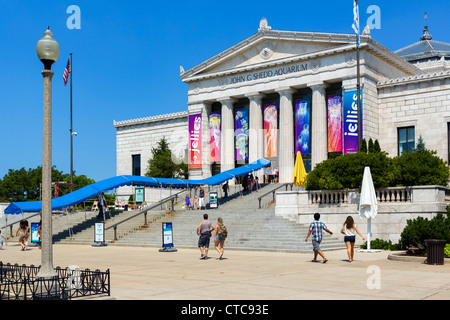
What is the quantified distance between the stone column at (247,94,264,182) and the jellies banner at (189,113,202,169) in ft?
18.7

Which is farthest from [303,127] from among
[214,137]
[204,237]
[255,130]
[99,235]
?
[204,237]

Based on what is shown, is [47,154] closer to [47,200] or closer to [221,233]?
[47,200]

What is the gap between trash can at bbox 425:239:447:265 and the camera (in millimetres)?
16562

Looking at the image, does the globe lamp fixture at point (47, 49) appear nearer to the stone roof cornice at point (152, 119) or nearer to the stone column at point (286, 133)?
the stone column at point (286, 133)

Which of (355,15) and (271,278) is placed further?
(355,15)

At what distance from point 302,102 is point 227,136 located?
8.49 meters

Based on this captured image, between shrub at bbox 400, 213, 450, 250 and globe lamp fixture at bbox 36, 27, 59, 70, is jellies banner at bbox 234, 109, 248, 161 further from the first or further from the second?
globe lamp fixture at bbox 36, 27, 59, 70

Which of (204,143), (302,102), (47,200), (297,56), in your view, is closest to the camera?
(47,200)

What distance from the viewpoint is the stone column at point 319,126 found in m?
45.7

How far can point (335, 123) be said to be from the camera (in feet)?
147

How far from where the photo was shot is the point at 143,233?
31375mm

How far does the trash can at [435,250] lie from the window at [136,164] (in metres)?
50.6

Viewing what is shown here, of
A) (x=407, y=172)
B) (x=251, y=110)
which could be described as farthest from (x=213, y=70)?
(x=407, y=172)
